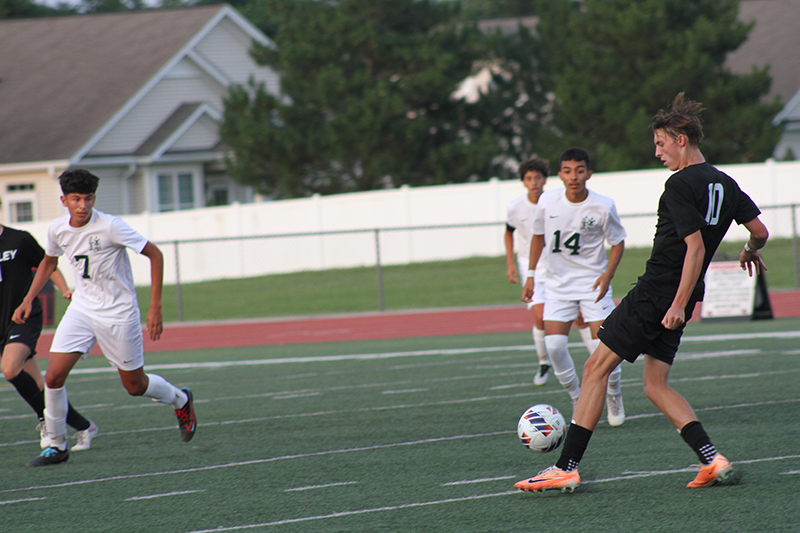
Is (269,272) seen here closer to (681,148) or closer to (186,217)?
(186,217)

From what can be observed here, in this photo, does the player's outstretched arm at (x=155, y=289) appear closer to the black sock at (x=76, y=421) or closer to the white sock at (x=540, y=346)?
the black sock at (x=76, y=421)

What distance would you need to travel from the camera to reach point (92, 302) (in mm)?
6781

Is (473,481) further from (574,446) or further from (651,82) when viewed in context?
(651,82)

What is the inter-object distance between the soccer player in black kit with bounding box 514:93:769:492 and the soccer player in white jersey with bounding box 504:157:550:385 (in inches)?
144

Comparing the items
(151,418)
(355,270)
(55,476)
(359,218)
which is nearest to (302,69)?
(359,218)

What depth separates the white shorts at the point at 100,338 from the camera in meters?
6.73

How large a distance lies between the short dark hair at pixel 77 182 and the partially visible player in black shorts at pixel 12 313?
89cm

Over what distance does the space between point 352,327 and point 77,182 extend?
9907 mm

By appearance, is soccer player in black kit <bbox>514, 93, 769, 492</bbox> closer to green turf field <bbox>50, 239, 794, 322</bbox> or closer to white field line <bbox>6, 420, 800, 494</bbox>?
white field line <bbox>6, 420, 800, 494</bbox>

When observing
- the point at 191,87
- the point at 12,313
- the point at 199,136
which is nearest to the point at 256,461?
the point at 12,313

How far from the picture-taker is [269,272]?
82.8 ft

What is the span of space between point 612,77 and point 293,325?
14292 millimetres

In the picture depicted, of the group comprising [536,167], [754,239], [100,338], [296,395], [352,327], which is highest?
[536,167]

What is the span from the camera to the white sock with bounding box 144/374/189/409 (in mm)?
7035
